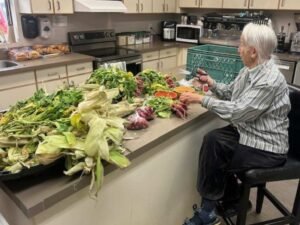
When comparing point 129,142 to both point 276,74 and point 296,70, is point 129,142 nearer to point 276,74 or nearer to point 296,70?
Answer: point 276,74

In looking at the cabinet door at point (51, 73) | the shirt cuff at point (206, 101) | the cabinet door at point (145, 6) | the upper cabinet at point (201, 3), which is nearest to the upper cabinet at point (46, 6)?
the cabinet door at point (51, 73)

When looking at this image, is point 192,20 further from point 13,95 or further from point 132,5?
point 13,95

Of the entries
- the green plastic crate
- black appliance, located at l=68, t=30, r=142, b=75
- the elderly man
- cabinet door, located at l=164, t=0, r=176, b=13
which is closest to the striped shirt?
the elderly man

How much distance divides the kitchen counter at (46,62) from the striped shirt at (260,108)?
203cm

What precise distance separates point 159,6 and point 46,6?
1942 millimetres

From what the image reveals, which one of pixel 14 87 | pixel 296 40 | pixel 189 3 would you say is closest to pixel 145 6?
pixel 189 3

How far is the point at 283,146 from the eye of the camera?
1470 millimetres

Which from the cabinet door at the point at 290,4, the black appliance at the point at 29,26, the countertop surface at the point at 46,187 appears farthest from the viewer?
the cabinet door at the point at 290,4

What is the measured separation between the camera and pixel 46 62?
9.59 ft

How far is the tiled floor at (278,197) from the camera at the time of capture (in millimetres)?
2068

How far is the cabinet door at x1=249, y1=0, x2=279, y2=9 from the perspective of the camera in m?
3.53

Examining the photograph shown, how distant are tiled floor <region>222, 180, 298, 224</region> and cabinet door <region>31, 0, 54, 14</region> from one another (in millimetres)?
2864

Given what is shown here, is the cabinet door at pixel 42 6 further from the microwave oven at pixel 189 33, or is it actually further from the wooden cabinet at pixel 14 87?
the microwave oven at pixel 189 33

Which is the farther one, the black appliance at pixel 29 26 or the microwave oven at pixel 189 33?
the microwave oven at pixel 189 33
